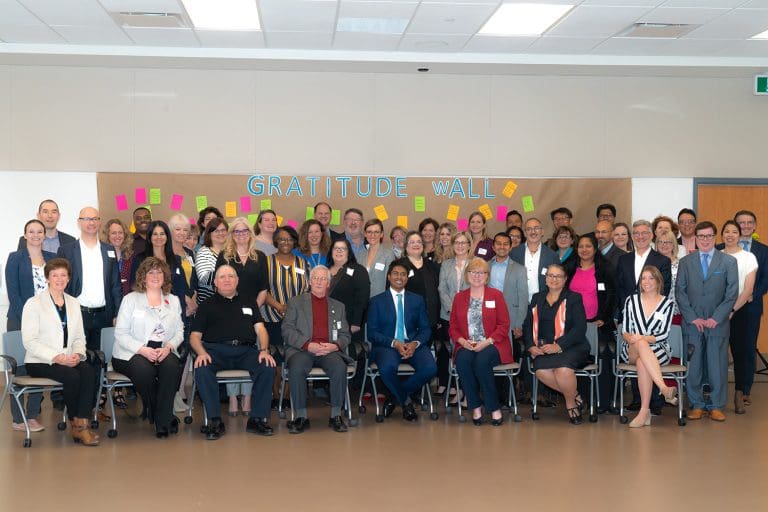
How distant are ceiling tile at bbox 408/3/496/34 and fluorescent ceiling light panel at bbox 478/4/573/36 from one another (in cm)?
10

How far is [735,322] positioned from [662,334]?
1.03 metres

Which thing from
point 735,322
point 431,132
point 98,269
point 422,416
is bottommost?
point 422,416

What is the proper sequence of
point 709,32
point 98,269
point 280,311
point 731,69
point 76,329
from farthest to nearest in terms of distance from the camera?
point 731,69 → point 709,32 → point 280,311 → point 98,269 → point 76,329

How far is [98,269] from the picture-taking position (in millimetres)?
6086

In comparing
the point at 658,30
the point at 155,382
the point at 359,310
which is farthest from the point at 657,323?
the point at 155,382

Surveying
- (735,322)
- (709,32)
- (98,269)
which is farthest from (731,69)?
(98,269)

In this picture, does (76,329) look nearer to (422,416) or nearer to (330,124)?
(422,416)

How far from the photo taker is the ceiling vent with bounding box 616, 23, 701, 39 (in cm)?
689

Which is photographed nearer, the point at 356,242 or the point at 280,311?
the point at 280,311

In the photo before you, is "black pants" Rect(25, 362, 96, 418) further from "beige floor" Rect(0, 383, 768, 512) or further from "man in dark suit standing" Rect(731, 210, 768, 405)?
"man in dark suit standing" Rect(731, 210, 768, 405)

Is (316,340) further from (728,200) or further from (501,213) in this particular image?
(728,200)

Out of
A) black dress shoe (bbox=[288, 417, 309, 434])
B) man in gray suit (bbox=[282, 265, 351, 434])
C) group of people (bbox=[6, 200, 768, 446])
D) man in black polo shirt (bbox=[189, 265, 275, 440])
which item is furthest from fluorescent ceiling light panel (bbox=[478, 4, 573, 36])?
black dress shoe (bbox=[288, 417, 309, 434])

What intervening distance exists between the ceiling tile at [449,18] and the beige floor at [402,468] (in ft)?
10.4

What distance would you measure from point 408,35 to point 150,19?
2170 mm
